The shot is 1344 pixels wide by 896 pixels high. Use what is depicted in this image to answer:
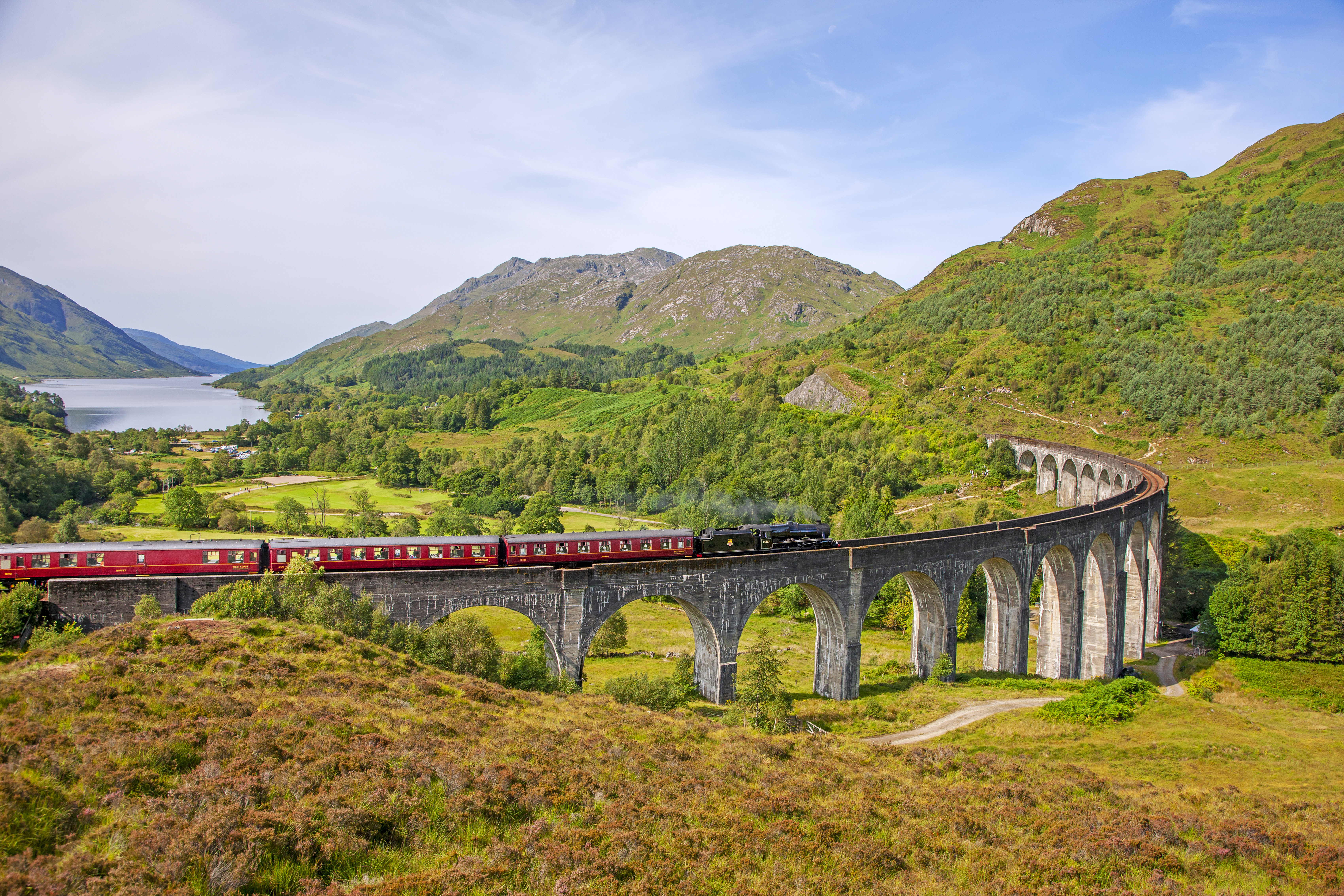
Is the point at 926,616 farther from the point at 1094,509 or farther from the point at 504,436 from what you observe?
the point at 504,436

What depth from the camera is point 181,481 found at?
102500mm

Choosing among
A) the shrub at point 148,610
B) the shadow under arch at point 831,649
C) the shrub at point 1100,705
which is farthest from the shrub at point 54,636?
the shrub at point 1100,705

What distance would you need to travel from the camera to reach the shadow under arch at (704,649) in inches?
1383

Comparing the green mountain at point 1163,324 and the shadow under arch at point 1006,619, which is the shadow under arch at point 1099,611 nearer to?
the shadow under arch at point 1006,619

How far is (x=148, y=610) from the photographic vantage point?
2916 cm

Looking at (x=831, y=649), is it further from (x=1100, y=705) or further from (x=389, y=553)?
(x=389, y=553)

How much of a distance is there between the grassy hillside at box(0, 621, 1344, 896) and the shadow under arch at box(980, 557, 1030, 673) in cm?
1990

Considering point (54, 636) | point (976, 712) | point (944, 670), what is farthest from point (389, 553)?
point (944, 670)

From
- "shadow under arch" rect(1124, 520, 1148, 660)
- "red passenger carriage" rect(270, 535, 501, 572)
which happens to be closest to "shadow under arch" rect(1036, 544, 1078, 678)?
"shadow under arch" rect(1124, 520, 1148, 660)

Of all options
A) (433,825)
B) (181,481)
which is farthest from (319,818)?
(181,481)

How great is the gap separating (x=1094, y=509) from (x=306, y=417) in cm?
18826

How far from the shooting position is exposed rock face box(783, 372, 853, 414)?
13612 cm

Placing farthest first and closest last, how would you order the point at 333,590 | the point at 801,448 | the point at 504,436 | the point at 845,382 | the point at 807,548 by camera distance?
the point at 504,436
the point at 845,382
the point at 801,448
the point at 807,548
the point at 333,590

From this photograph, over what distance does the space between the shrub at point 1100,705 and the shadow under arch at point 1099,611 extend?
26.9 ft
